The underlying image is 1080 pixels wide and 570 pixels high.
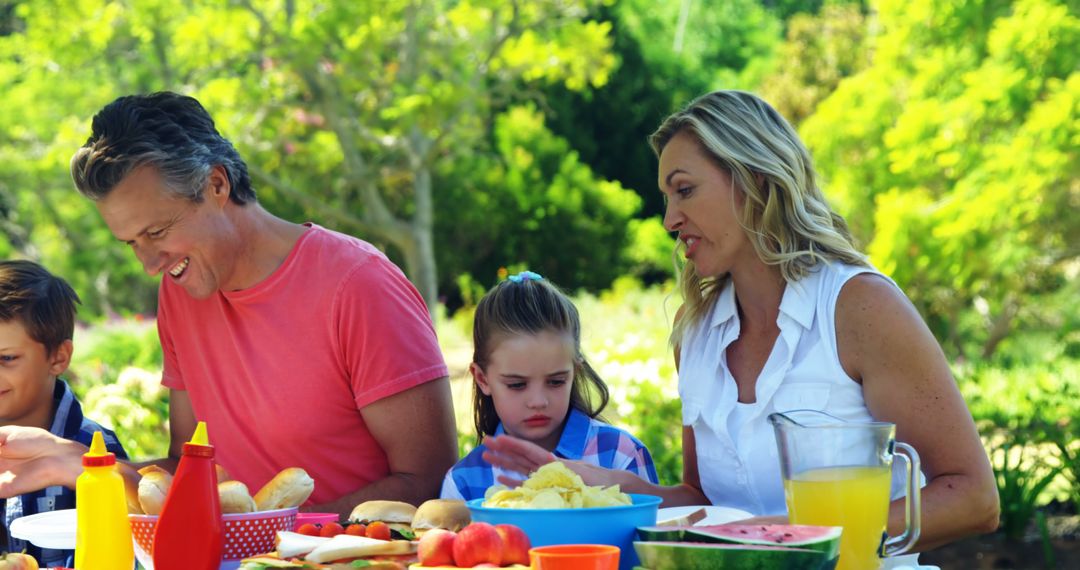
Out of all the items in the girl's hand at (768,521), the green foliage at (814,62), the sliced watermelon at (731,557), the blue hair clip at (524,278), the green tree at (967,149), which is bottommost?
the sliced watermelon at (731,557)

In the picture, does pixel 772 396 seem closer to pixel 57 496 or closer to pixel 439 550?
pixel 439 550

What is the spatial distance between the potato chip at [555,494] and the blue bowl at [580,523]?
0.11 ft

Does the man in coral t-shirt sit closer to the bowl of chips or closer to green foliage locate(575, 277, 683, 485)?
the bowl of chips

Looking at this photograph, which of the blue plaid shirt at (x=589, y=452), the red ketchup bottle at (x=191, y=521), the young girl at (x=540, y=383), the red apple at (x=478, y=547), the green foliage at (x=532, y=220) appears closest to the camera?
the red apple at (x=478, y=547)

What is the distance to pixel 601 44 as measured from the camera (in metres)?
13.2

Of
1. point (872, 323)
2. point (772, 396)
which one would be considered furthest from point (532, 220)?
point (872, 323)

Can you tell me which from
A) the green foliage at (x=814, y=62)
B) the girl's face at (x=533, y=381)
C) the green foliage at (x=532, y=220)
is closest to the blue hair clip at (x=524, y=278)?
the girl's face at (x=533, y=381)

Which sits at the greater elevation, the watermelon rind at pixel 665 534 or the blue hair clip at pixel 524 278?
the blue hair clip at pixel 524 278

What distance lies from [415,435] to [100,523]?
0.99 meters

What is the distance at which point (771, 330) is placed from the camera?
2.78m

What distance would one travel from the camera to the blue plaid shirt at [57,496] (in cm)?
282

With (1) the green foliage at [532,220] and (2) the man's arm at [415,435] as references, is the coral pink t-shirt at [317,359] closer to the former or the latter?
(2) the man's arm at [415,435]

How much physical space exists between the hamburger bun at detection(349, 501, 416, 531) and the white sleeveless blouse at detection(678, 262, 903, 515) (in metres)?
0.81

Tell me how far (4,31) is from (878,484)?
76.2 feet
